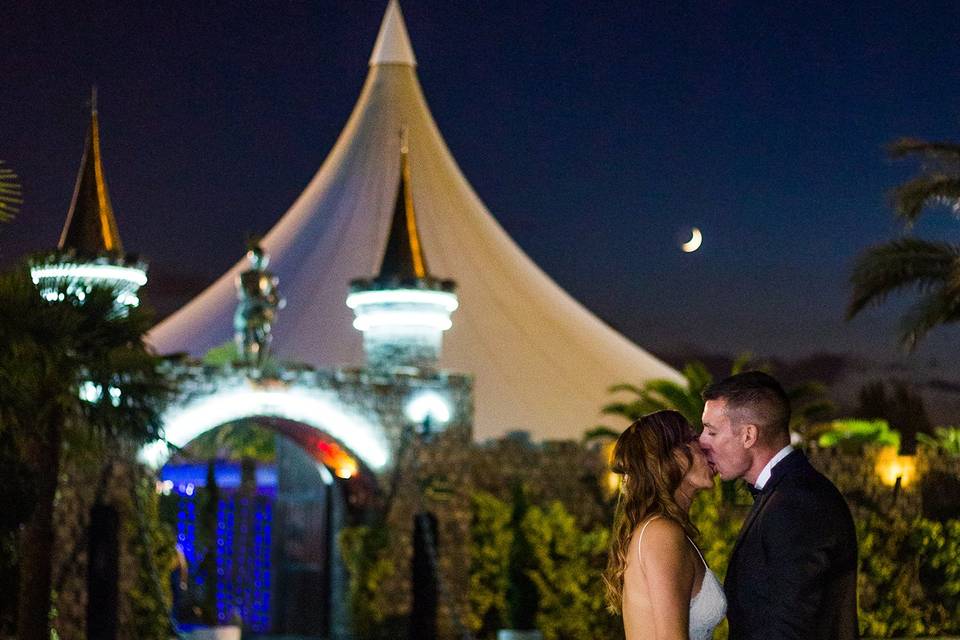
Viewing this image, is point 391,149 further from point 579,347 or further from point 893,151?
point 893,151

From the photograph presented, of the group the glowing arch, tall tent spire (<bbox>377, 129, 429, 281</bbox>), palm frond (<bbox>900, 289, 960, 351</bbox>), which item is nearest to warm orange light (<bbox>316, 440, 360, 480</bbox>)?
the glowing arch

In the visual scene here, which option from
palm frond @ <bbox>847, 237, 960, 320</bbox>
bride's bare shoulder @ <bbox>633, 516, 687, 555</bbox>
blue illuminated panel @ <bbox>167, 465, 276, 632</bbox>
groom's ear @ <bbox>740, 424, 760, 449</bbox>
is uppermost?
palm frond @ <bbox>847, 237, 960, 320</bbox>

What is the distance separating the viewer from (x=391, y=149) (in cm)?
2511

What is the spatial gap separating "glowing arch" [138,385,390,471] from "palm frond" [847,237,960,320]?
581 centimetres

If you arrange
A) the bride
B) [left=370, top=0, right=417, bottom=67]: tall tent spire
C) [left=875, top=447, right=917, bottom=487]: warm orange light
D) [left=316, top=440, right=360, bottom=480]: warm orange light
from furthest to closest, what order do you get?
1. [left=370, top=0, right=417, bottom=67]: tall tent spire
2. [left=875, top=447, right=917, bottom=487]: warm orange light
3. [left=316, top=440, right=360, bottom=480]: warm orange light
4. the bride

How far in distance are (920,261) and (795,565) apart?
10.9m

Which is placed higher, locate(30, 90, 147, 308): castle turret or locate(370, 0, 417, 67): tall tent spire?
locate(370, 0, 417, 67): tall tent spire

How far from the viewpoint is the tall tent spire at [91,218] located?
1877 centimetres

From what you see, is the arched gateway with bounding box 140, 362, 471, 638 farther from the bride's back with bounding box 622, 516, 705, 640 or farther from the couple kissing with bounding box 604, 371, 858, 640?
the bride's back with bounding box 622, 516, 705, 640

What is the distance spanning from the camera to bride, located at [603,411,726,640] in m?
3.55

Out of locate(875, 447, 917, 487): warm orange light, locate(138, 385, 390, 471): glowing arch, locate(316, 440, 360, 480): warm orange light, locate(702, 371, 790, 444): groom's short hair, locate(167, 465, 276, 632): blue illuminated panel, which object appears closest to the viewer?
locate(702, 371, 790, 444): groom's short hair

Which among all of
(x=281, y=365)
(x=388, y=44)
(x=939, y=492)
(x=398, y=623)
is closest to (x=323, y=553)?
(x=398, y=623)

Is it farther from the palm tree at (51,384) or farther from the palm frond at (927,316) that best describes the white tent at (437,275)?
the palm tree at (51,384)

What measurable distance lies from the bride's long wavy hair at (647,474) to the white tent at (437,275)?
1729 cm
